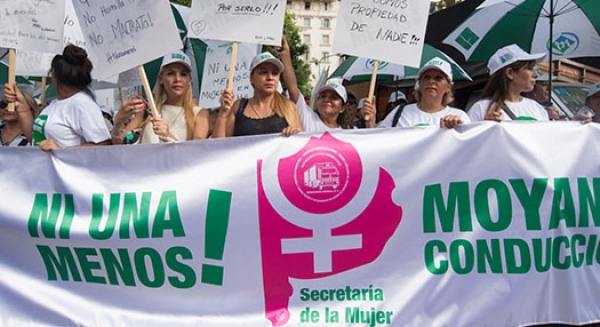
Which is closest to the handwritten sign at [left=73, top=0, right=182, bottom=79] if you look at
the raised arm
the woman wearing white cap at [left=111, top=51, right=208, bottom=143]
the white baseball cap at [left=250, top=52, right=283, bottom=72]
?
the woman wearing white cap at [left=111, top=51, right=208, bottom=143]

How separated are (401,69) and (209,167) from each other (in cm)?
492

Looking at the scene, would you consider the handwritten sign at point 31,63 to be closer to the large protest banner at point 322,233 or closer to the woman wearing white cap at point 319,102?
the large protest banner at point 322,233

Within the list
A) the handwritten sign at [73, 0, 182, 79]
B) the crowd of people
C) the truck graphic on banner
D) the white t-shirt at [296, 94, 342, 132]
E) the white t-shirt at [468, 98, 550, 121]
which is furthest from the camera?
the white t-shirt at [296, 94, 342, 132]

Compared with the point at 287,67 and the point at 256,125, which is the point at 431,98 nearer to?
the point at 287,67

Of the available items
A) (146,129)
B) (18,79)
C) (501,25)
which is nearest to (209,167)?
(146,129)

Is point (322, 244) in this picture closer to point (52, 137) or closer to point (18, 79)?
point (52, 137)

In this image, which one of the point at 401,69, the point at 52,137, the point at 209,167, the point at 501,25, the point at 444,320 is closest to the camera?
the point at 444,320

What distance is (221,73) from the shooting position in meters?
5.88

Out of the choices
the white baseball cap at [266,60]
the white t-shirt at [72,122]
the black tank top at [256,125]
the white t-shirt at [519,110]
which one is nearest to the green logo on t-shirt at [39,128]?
the white t-shirt at [72,122]

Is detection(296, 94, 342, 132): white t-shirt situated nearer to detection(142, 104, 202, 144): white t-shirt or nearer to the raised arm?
the raised arm

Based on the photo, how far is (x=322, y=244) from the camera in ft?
10.2

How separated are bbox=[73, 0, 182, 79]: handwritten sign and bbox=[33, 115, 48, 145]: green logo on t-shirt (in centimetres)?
47

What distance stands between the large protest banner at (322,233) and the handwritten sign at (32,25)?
1085mm

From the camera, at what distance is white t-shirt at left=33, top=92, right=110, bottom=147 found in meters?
3.46
